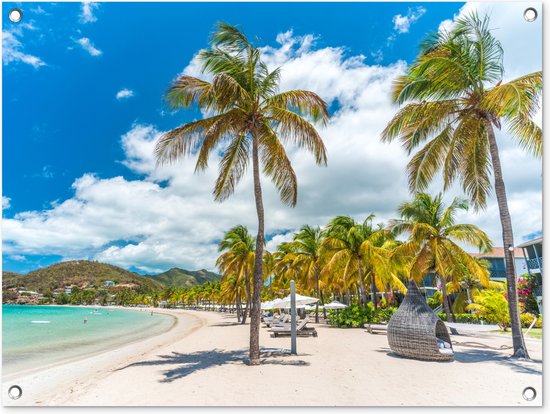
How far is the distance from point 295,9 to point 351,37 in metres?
0.93

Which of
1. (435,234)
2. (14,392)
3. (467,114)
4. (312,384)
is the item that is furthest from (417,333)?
(435,234)

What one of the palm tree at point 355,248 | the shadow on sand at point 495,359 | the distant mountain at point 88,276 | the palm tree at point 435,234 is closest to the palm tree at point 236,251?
the palm tree at point 355,248

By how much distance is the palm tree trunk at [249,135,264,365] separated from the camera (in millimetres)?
8031

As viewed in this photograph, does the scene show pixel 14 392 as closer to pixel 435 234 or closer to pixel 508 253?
pixel 508 253

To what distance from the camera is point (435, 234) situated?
19312 mm

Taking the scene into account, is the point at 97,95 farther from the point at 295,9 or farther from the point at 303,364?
the point at 303,364

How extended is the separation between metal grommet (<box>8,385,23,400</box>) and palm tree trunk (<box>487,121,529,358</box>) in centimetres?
916

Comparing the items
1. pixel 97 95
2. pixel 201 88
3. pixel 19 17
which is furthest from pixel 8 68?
pixel 201 88

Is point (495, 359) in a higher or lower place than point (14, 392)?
lower

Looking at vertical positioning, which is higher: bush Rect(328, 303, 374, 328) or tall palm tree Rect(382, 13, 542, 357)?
tall palm tree Rect(382, 13, 542, 357)

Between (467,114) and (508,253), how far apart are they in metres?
3.53

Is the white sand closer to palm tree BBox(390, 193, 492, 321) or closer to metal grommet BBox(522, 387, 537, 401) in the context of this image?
metal grommet BBox(522, 387, 537, 401)

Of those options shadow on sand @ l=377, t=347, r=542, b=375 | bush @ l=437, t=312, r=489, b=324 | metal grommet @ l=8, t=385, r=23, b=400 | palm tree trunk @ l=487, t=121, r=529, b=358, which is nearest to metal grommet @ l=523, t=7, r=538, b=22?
palm tree trunk @ l=487, t=121, r=529, b=358

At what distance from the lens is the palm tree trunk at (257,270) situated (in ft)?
26.3
